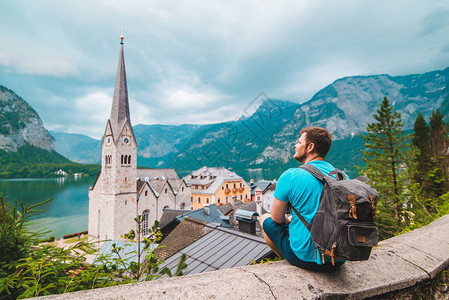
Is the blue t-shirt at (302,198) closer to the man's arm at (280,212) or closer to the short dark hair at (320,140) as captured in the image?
the man's arm at (280,212)

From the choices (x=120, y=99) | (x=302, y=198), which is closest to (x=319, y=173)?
(x=302, y=198)

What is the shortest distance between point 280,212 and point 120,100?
88.0ft

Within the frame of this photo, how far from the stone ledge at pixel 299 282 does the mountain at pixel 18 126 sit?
19962 centimetres

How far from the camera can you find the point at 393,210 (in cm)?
1120

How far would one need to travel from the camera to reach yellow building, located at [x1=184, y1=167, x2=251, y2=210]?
122ft

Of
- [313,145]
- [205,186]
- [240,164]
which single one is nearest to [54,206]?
[205,186]

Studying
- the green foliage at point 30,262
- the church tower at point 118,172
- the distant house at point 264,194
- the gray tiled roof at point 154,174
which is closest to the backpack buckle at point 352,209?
the green foliage at point 30,262

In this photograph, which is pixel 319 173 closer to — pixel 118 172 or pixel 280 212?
pixel 280 212

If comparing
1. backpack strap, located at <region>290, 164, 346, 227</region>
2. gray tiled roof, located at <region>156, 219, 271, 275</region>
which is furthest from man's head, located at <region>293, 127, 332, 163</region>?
gray tiled roof, located at <region>156, 219, 271, 275</region>

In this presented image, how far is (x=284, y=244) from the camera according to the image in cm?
188

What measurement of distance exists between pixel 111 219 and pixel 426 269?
2638 centimetres

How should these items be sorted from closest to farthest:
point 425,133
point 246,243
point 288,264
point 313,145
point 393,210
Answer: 1. point 288,264
2. point 313,145
3. point 246,243
4. point 393,210
5. point 425,133

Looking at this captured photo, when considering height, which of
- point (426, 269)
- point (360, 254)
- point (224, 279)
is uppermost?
point (360, 254)

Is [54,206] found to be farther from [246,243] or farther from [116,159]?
[246,243]
